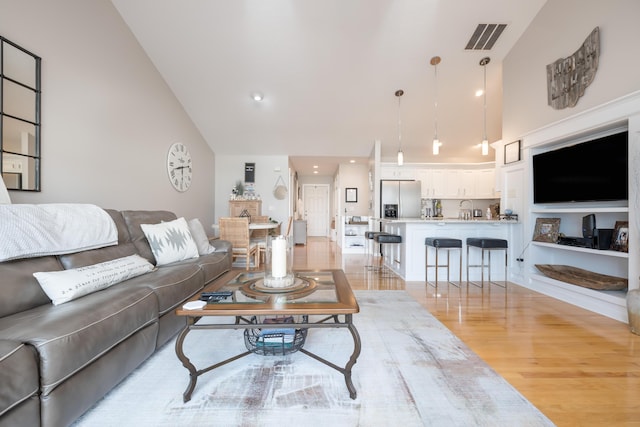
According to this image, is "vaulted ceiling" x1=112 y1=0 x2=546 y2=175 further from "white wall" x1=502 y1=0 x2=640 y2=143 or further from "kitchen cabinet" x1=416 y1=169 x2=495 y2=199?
"kitchen cabinet" x1=416 y1=169 x2=495 y2=199

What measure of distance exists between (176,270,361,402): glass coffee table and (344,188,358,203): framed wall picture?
6.16 metres

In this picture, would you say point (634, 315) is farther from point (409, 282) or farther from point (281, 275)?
point (281, 275)

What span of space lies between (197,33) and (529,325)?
5.11 m

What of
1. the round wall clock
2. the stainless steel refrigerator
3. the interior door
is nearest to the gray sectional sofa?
the round wall clock

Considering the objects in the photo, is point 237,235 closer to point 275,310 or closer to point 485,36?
point 275,310

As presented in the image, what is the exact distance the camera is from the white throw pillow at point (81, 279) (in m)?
1.52

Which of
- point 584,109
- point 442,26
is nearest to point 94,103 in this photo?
point 442,26

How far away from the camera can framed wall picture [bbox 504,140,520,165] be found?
3938 millimetres

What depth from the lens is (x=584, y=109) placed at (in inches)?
115

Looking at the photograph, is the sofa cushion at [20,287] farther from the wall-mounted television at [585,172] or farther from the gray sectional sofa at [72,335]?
the wall-mounted television at [585,172]

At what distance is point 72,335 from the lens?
118 cm

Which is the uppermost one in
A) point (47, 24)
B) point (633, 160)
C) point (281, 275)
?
point (47, 24)

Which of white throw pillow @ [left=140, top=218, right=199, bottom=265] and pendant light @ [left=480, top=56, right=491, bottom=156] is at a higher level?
pendant light @ [left=480, top=56, right=491, bottom=156]

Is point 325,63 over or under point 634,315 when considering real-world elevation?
over
